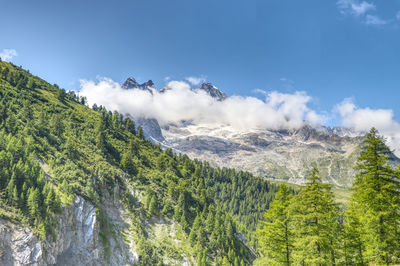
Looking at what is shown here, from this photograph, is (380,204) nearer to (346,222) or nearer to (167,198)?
(346,222)

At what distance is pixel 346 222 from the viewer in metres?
27.5

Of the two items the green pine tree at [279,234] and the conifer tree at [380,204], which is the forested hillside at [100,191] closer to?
the green pine tree at [279,234]

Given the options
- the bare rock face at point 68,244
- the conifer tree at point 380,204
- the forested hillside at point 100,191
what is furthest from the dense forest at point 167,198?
the bare rock face at point 68,244

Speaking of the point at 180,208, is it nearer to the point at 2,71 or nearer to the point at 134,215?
the point at 134,215

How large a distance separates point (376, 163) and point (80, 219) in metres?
58.9

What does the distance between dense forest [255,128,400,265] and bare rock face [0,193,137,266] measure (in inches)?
1511

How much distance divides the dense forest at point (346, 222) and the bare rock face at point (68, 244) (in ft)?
126

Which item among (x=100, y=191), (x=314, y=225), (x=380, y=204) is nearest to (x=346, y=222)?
(x=314, y=225)

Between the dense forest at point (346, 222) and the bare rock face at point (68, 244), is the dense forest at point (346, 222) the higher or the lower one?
the higher one

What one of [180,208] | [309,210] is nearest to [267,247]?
[309,210]

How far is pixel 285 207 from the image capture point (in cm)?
2434

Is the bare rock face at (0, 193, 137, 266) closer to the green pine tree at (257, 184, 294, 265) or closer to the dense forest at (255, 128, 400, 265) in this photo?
the dense forest at (255, 128, 400, 265)

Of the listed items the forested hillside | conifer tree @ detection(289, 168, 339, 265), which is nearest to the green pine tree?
conifer tree @ detection(289, 168, 339, 265)

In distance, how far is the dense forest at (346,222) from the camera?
18203 millimetres
